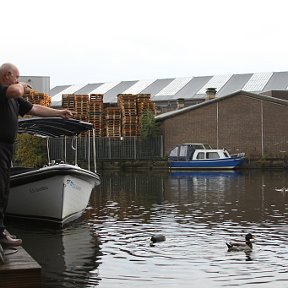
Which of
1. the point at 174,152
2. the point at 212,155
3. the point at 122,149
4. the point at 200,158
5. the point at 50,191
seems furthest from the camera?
the point at 122,149

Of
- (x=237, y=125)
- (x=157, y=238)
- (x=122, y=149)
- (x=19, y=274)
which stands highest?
(x=237, y=125)

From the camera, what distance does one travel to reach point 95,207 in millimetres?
16438

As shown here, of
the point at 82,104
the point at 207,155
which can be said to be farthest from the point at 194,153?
the point at 82,104

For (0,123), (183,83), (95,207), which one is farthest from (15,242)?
(183,83)

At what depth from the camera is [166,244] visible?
1006 cm

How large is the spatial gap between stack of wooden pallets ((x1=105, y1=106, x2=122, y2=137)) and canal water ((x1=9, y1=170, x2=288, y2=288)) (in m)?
25.3

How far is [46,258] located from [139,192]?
1237 cm

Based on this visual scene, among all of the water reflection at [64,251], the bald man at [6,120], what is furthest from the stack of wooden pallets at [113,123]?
the bald man at [6,120]

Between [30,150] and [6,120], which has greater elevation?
[6,120]

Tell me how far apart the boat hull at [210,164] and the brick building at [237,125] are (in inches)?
125

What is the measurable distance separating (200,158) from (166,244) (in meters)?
29.9

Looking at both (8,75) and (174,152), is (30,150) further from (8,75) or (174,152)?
(8,75)

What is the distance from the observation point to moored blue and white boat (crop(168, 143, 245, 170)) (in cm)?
3853

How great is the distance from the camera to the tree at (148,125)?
42.6 m
